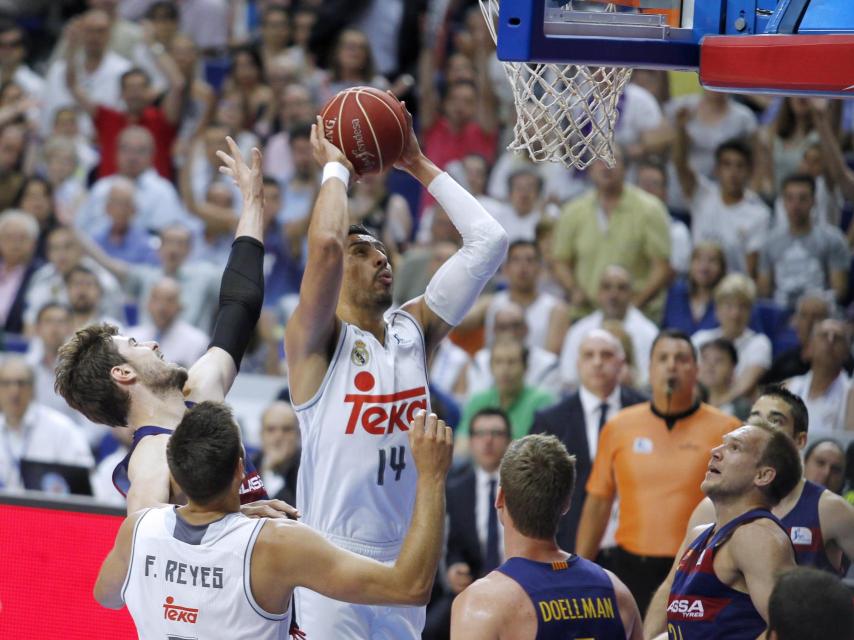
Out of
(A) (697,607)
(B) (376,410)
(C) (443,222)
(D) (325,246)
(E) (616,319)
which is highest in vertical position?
(D) (325,246)

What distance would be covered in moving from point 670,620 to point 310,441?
4.88 feet

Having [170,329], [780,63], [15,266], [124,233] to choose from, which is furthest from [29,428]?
[780,63]

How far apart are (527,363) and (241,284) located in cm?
382

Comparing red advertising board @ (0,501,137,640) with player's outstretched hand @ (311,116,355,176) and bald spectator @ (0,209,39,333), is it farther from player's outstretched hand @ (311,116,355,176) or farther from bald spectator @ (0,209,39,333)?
bald spectator @ (0,209,39,333)

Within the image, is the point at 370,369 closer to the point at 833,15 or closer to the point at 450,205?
the point at 450,205

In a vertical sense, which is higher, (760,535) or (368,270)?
(368,270)

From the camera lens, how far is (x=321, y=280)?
15.8ft

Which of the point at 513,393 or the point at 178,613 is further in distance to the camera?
the point at 513,393

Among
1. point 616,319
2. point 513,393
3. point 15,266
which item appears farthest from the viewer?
point 15,266

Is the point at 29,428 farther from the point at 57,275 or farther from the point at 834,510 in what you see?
the point at 834,510

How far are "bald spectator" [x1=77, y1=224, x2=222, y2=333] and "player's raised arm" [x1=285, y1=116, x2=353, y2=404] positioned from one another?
5.71m

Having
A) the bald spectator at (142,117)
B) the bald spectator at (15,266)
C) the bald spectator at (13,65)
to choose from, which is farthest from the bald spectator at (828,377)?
the bald spectator at (13,65)

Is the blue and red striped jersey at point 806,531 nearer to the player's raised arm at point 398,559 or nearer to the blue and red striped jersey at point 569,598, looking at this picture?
the blue and red striped jersey at point 569,598

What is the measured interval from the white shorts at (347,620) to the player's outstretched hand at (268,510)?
0.64m
